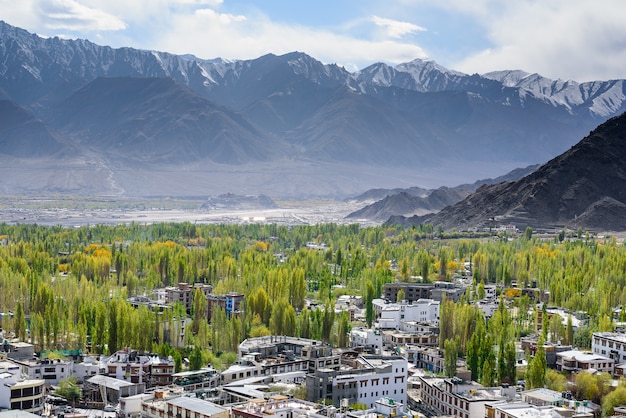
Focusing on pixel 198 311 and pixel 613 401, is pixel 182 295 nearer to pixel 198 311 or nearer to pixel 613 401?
pixel 198 311

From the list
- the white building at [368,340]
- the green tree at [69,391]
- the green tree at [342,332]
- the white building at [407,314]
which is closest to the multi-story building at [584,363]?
the white building at [368,340]

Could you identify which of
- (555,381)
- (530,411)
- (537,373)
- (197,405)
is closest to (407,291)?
(555,381)

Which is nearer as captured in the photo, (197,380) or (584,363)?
(197,380)

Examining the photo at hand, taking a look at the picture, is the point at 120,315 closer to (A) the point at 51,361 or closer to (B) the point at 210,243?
(A) the point at 51,361

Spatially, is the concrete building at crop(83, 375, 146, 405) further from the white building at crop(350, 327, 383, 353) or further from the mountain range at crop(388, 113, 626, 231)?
the mountain range at crop(388, 113, 626, 231)

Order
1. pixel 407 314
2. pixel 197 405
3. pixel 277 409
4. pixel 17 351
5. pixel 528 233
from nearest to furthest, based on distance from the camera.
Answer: pixel 277 409, pixel 197 405, pixel 17 351, pixel 407 314, pixel 528 233

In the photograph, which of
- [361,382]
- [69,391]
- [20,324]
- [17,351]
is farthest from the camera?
[20,324]

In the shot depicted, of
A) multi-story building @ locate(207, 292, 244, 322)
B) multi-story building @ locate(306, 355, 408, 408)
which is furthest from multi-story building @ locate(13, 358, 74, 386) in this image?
multi-story building @ locate(207, 292, 244, 322)

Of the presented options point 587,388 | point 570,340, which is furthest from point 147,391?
point 570,340
